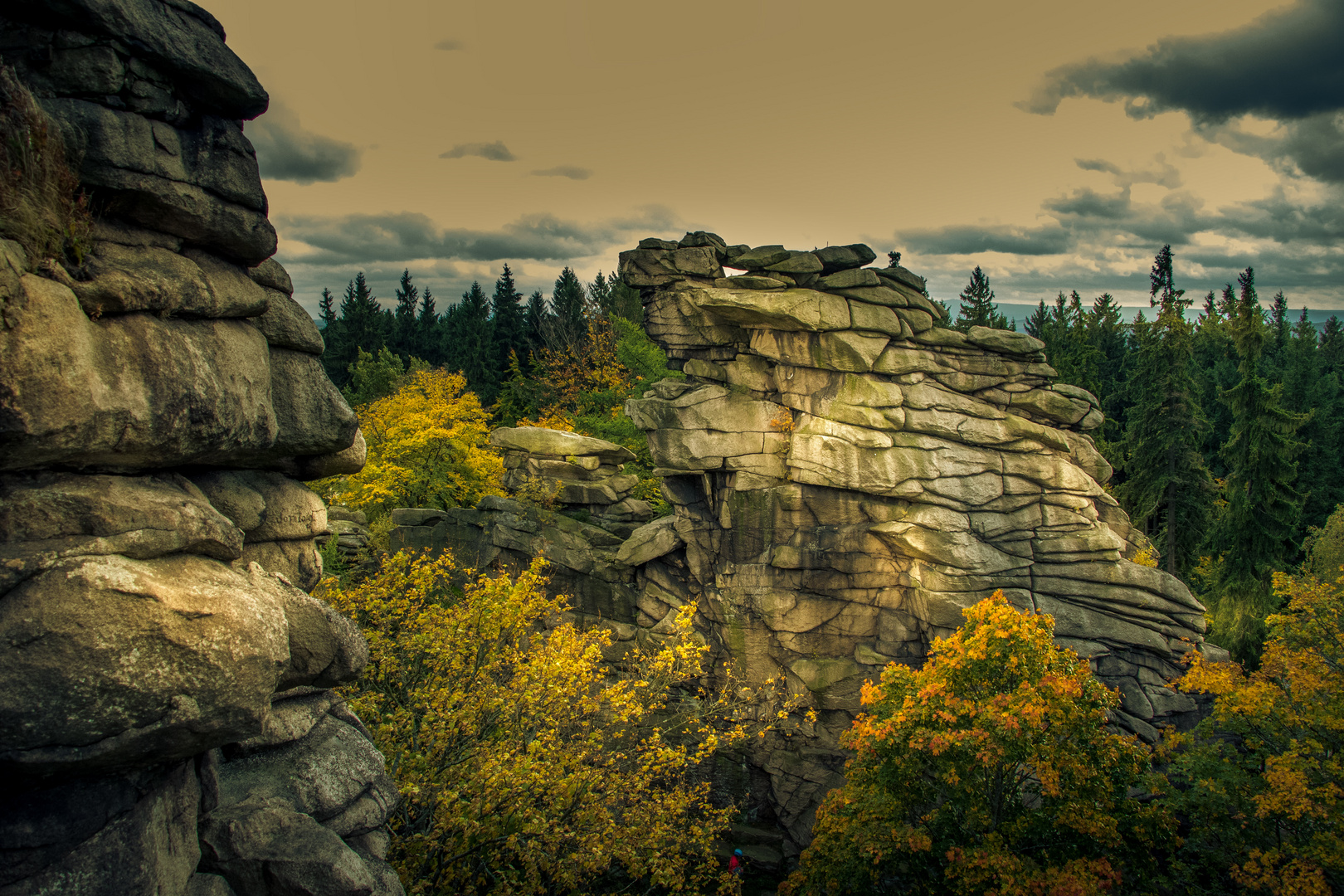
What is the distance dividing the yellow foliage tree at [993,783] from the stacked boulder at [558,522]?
15.1 metres

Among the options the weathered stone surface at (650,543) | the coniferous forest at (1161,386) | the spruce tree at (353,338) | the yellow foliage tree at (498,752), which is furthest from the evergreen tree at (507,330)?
the yellow foliage tree at (498,752)

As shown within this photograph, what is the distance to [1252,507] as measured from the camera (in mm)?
30156

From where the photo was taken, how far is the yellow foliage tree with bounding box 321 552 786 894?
38.8 feet

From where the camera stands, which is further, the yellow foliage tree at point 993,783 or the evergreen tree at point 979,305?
the evergreen tree at point 979,305

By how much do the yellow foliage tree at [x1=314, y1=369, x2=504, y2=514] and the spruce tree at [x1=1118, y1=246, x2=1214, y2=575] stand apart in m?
31.7

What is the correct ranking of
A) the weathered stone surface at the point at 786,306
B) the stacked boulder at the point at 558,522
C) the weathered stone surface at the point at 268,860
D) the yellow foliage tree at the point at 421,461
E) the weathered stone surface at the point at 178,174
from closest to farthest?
1. the weathered stone surface at the point at 178,174
2. the weathered stone surface at the point at 268,860
3. the weathered stone surface at the point at 786,306
4. the stacked boulder at the point at 558,522
5. the yellow foliage tree at the point at 421,461

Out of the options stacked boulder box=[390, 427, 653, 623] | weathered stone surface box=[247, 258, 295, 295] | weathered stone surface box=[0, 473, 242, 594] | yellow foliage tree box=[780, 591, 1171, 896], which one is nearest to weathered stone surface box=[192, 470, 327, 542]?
weathered stone surface box=[0, 473, 242, 594]

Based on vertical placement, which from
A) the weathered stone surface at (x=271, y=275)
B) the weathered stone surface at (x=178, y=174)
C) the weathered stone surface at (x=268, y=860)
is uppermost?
the weathered stone surface at (x=178, y=174)

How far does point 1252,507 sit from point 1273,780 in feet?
77.2

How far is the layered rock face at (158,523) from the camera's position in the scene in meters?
5.68

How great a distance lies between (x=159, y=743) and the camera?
20.1 feet

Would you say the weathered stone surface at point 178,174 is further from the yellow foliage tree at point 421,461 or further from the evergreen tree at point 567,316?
the evergreen tree at point 567,316

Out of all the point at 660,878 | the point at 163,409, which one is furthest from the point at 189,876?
the point at 660,878

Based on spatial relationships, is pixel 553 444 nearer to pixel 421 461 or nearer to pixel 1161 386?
pixel 421 461
